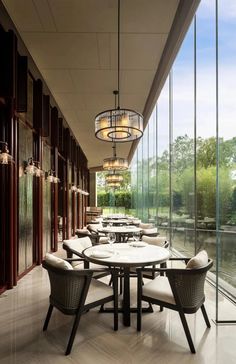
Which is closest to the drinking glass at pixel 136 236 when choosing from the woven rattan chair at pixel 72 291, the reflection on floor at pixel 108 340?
the reflection on floor at pixel 108 340

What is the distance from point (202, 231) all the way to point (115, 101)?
4173mm

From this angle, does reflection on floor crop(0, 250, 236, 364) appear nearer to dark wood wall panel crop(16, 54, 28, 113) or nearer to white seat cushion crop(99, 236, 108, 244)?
white seat cushion crop(99, 236, 108, 244)

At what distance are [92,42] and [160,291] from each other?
396 cm

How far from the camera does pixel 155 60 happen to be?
17.0 feet

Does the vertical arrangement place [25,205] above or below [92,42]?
below

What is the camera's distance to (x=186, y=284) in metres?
2.52

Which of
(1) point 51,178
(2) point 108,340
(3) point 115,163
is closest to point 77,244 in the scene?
(2) point 108,340

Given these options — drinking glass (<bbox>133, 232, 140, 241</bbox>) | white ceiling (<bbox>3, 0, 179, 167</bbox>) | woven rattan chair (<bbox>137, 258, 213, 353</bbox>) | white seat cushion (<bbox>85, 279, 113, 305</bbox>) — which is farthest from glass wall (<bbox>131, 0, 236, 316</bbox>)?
white seat cushion (<bbox>85, 279, 113, 305</bbox>)

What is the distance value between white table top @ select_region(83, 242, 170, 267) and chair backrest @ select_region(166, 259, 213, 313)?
0.33 metres

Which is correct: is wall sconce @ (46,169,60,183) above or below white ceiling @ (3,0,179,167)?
below

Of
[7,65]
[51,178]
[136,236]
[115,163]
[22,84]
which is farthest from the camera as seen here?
[115,163]

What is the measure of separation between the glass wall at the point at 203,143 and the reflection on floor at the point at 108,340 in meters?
0.73

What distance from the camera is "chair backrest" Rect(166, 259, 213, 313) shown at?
2508 mm

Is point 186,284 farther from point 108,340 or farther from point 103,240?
point 103,240
